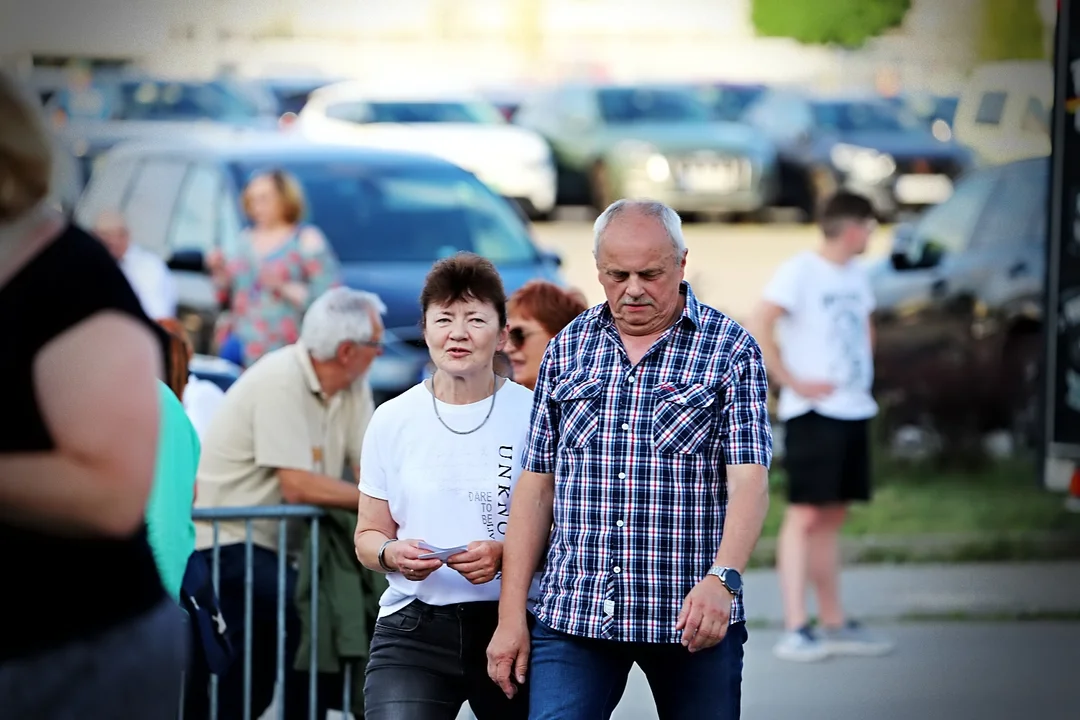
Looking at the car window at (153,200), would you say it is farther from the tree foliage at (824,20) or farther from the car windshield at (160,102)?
the tree foliage at (824,20)

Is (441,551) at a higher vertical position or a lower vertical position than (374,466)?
lower

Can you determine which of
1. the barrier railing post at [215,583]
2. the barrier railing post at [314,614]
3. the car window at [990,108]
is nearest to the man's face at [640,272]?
the barrier railing post at [314,614]

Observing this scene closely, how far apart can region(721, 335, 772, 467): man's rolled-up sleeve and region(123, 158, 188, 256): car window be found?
6.31 metres

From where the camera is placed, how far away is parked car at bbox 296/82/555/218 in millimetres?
10094

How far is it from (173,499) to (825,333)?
13.0 feet

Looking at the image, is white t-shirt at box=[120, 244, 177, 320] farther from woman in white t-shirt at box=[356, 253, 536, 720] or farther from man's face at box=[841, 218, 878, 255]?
woman in white t-shirt at box=[356, 253, 536, 720]

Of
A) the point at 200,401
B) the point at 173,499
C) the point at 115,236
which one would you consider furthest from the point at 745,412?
the point at 115,236

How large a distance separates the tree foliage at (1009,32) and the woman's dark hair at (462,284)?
746cm

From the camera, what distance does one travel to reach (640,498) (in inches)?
141

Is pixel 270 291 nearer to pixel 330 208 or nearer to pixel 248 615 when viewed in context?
pixel 330 208

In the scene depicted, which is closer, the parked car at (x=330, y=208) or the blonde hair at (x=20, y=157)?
the blonde hair at (x=20, y=157)

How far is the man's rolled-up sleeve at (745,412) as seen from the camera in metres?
3.59

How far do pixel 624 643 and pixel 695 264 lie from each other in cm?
710

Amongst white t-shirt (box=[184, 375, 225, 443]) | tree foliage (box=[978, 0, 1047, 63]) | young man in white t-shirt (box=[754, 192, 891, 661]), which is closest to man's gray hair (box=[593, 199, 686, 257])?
white t-shirt (box=[184, 375, 225, 443])
